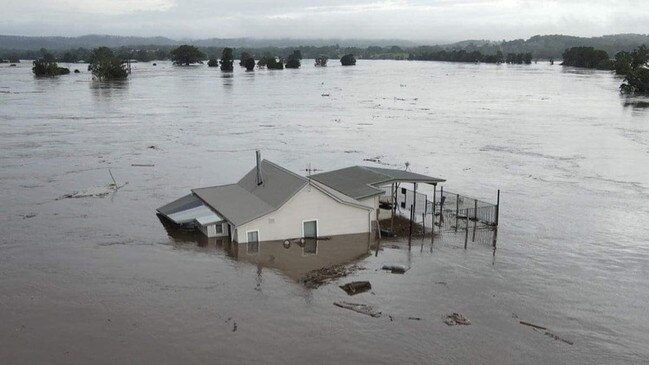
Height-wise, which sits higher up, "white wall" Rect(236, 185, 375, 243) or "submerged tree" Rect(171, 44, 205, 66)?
"submerged tree" Rect(171, 44, 205, 66)

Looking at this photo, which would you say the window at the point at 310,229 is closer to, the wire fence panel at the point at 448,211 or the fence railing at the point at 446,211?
the fence railing at the point at 446,211

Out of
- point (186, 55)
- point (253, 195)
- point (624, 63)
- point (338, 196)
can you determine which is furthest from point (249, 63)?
point (338, 196)

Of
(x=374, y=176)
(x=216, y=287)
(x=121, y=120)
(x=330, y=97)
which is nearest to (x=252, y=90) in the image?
(x=330, y=97)

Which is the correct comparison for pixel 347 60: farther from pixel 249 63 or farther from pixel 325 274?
pixel 325 274

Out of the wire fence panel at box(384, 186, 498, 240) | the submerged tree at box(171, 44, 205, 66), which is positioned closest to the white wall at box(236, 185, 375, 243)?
the wire fence panel at box(384, 186, 498, 240)

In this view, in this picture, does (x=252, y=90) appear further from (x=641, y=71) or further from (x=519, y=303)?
(x=519, y=303)

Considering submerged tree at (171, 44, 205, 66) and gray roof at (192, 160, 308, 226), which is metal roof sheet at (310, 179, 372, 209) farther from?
submerged tree at (171, 44, 205, 66)
